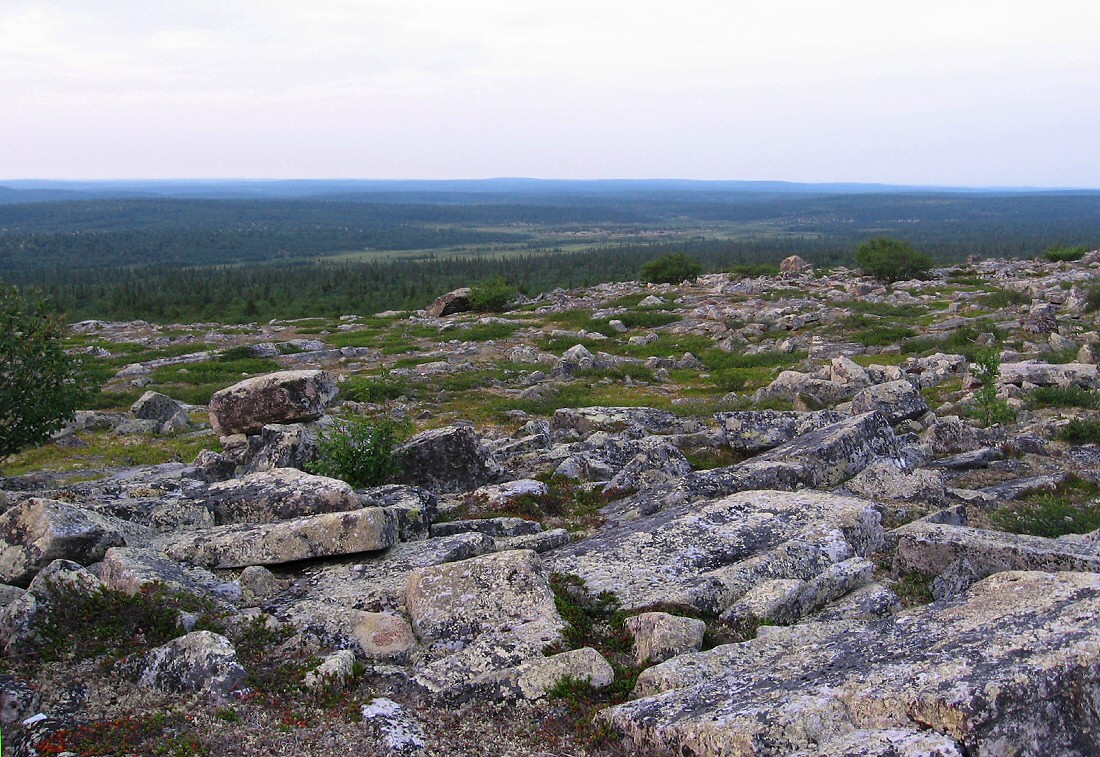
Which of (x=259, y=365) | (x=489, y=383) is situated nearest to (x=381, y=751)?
(x=489, y=383)

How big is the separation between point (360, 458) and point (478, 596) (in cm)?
434

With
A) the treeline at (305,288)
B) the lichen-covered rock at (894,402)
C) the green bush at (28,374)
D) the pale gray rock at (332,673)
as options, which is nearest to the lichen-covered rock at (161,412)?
the green bush at (28,374)

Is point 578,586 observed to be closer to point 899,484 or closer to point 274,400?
point 899,484

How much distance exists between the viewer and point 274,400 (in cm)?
1210

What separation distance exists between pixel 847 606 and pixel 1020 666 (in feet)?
6.39

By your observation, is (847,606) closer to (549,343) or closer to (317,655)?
(317,655)

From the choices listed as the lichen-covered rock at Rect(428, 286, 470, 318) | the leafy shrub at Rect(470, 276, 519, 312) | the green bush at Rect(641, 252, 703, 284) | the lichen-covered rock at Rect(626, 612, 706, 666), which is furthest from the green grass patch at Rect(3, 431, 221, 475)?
the green bush at Rect(641, 252, 703, 284)

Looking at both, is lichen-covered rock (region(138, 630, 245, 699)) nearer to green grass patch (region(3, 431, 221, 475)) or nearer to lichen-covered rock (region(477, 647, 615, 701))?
lichen-covered rock (region(477, 647, 615, 701))

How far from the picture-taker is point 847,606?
256 inches

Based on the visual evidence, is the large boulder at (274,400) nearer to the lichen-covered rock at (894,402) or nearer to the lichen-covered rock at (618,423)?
the lichen-covered rock at (618,423)

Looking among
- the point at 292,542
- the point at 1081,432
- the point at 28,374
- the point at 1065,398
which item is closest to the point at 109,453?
the point at 28,374

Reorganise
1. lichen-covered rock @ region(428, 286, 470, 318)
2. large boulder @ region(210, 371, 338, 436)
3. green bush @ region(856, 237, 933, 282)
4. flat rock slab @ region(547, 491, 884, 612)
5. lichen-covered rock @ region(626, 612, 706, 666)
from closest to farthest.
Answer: lichen-covered rock @ region(626, 612, 706, 666), flat rock slab @ region(547, 491, 884, 612), large boulder @ region(210, 371, 338, 436), lichen-covered rock @ region(428, 286, 470, 318), green bush @ region(856, 237, 933, 282)

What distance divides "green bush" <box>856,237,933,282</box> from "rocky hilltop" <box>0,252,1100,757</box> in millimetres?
29914

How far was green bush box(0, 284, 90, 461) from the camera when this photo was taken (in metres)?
11.0
